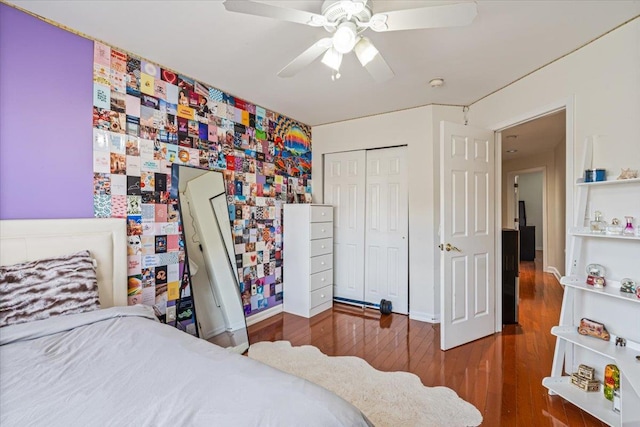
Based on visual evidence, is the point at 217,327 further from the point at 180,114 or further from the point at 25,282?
the point at 180,114

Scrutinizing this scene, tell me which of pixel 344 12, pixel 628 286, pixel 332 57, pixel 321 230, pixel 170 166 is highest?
pixel 344 12

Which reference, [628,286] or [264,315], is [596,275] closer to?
[628,286]

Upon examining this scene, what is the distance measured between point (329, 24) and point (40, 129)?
1897 millimetres

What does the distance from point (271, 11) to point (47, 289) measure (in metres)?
1.86

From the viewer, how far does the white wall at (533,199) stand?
862 cm

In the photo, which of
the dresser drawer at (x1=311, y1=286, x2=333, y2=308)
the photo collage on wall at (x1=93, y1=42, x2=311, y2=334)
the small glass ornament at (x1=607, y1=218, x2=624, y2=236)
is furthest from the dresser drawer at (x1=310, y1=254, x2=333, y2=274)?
the small glass ornament at (x1=607, y1=218, x2=624, y2=236)

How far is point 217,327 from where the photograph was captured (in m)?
2.71

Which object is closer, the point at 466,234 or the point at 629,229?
the point at 629,229

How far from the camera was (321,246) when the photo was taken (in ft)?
12.0

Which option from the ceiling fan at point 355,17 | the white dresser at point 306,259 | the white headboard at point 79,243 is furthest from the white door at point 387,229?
the white headboard at point 79,243

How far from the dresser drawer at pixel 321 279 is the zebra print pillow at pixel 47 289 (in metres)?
2.21

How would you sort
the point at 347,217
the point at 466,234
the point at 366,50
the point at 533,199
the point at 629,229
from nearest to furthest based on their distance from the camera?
the point at 366,50
the point at 629,229
the point at 466,234
the point at 347,217
the point at 533,199

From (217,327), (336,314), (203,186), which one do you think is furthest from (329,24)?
(336,314)

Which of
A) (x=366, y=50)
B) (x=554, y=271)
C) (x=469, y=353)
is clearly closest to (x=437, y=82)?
(x=366, y=50)
